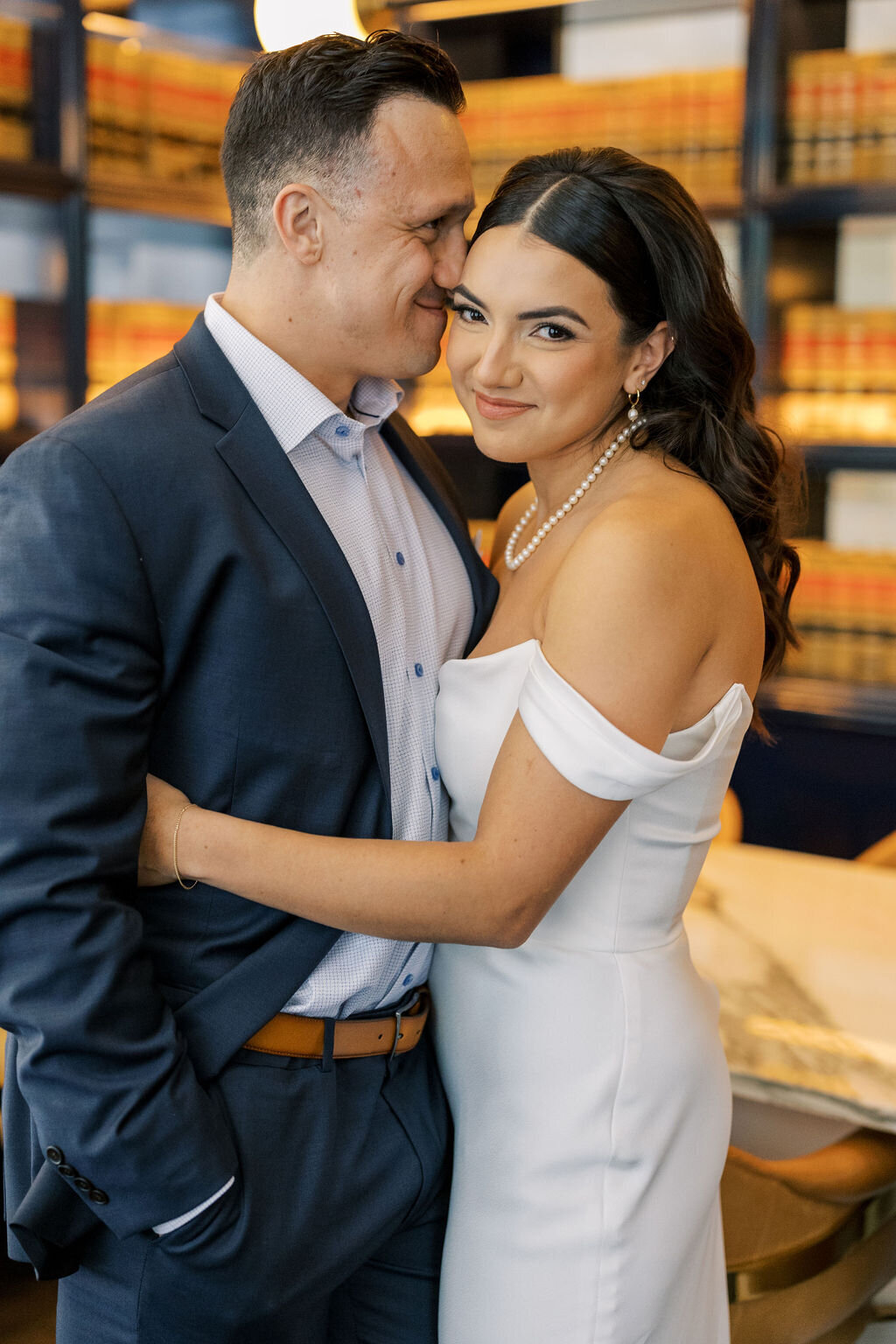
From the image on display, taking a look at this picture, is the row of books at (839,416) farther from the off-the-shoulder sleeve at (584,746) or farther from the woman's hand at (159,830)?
the woman's hand at (159,830)

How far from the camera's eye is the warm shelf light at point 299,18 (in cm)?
290

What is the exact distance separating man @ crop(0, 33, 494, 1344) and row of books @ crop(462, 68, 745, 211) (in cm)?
270

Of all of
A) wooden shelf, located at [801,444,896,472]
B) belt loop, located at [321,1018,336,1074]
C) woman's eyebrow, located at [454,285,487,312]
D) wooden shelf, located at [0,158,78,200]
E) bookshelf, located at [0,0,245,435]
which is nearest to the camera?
belt loop, located at [321,1018,336,1074]

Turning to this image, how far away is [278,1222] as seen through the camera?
1.24m

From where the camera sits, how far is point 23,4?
141 inches

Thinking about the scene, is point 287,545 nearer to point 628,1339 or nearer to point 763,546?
point 763,546

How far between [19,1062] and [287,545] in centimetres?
54

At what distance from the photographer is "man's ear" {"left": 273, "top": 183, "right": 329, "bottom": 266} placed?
1337 mm

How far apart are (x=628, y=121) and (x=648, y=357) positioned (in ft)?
9.51

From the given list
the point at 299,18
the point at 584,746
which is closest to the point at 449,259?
the point at 584,746

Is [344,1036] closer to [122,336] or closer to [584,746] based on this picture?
[584,746]

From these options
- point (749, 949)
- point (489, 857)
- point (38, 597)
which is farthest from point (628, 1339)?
point (38, 597)

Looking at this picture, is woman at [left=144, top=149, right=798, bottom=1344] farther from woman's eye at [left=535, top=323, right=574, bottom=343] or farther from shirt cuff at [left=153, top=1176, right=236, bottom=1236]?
shirt cuff at [left=153, top=1176, right=236, bottom=1236]

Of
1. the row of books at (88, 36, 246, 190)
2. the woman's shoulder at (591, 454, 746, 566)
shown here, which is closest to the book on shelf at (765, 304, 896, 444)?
the row of books at (88, 36, 246, 190)
